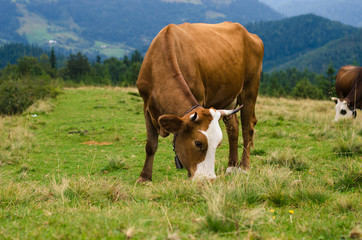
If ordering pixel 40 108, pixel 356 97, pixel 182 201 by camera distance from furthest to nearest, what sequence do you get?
1. pixel 40 108
2. pixel 356 97
3. pixel 182 201

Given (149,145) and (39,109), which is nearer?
(149,145)

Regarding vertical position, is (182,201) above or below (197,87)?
below

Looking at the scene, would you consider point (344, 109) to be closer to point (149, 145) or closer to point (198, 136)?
point (149, 145)

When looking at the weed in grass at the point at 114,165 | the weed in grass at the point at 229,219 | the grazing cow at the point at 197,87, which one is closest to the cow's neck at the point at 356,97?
the grazing cow at the point at 197,87

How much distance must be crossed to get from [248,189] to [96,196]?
182 cm

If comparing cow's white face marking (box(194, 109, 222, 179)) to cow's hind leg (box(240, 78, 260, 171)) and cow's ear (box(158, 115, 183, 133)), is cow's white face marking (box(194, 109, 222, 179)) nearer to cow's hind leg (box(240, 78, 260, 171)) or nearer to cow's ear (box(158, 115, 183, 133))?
cow's ear (box(158, 115, 183, 133))

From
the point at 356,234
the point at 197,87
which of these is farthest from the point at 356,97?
the point at 356,234

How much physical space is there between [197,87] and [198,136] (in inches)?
55.5

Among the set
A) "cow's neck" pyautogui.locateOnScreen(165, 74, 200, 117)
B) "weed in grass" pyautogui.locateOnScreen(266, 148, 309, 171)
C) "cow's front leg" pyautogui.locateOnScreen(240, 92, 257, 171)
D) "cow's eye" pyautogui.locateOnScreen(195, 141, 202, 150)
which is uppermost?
"cow's neck" pyautogui.locateOnScreen(165, 74, 200, 117)

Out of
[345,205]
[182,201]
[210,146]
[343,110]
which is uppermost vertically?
[210,146]

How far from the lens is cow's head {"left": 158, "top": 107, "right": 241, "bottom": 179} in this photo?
4281 mm

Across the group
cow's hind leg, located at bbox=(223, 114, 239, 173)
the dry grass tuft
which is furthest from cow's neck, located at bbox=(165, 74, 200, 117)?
the dry grass tuft

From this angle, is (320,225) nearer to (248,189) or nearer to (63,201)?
(248,189)

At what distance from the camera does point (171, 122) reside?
14.5 ft
